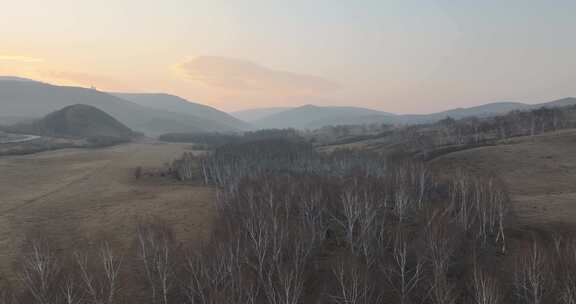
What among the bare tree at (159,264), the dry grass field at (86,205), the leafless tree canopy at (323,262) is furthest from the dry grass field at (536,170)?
the dry grass field at (86,205)

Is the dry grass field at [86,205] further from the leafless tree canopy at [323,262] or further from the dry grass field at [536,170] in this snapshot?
the dry grass field at [536,170]

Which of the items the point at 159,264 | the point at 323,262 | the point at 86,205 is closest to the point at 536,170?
the point at 323,262

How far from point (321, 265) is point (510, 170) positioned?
81096 millimetres

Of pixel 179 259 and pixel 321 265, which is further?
pixel 321 265

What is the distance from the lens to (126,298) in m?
37.5

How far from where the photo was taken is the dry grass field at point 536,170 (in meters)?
55.9

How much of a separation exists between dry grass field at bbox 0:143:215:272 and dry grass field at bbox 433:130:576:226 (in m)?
57.3

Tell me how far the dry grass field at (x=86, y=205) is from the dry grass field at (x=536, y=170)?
57.3 metres

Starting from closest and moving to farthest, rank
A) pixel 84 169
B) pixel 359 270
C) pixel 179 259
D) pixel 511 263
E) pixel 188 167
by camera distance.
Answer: pixel 359 270
pixel 179 259
pixel 511 263
pixel 188 167
pixel 84 169

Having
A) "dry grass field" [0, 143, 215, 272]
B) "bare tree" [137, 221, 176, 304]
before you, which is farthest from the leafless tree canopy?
"dry grass field" [0, 143, 215, 272]

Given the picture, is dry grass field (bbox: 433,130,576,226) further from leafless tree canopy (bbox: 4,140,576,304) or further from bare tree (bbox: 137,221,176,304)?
bare tree (bbox: 137,221,176,304)

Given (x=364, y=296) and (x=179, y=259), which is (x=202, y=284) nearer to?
(x=179, y=259)

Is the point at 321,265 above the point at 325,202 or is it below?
below

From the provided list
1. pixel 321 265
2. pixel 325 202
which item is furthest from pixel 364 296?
pixel 325 202
